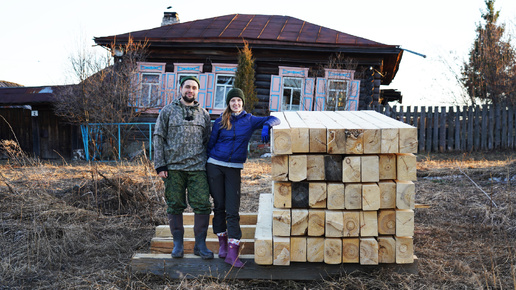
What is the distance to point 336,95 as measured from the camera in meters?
12.4

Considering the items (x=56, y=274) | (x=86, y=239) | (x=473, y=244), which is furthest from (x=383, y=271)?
(x=86, y=239)

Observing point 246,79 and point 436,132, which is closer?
point 436,132

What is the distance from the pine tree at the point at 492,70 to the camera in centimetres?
1397

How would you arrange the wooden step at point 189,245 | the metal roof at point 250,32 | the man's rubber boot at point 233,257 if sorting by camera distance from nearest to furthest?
1. the man's rubber boot at point 233,257
2. the wooden step at point 189,245
3. the metal roof at point 250,32

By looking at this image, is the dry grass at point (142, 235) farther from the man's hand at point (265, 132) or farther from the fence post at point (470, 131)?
the fence post at point (470, 131)

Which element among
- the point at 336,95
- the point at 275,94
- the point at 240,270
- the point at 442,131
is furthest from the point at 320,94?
the point at 240,270

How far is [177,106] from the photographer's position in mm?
3643

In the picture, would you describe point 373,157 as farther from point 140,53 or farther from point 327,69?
point 140,53

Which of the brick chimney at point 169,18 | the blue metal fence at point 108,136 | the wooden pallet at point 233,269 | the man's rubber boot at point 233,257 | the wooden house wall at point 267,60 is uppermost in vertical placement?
the brick chimney at point 169,18

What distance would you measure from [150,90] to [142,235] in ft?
30.7

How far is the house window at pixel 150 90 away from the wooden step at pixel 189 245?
9.15 metres

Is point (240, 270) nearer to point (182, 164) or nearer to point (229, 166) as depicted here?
point (229, 166)

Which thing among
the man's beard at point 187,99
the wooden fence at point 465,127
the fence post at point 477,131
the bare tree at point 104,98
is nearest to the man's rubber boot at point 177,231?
the man's beard at point 187,99

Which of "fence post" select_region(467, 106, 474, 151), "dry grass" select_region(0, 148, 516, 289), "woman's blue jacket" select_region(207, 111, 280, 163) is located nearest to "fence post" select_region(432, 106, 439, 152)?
"fence post" select_region(467, 106, 474, 151)
